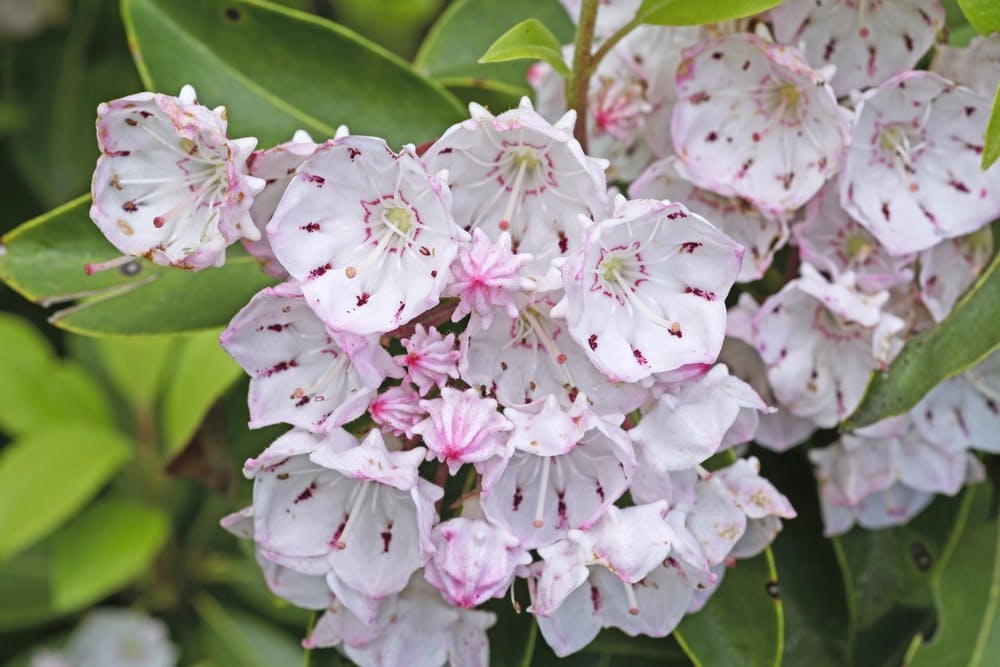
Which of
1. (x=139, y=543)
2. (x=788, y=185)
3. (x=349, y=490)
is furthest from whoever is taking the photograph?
(x=139, y=543)

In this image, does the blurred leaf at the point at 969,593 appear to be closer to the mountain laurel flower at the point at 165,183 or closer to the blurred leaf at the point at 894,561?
the blurred leaf at the point at 894,561

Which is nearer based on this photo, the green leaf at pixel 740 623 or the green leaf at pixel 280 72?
the green leaf at pixel 740 623

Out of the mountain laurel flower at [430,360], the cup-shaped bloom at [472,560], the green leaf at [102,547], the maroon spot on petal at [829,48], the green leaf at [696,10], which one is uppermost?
the green leaf at [696,10]

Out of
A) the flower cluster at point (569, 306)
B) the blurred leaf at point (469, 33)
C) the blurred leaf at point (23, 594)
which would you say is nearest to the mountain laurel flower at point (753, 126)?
→ the flower cluster at point (569, 306)

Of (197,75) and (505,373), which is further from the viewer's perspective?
(197,75)

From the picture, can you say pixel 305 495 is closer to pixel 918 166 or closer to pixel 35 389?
pixel 918 166

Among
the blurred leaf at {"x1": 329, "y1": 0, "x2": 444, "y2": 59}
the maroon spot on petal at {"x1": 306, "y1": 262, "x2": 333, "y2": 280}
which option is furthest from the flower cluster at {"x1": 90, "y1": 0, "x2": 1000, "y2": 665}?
the blurred leaf at {"x1": 329, "y1": 0, "x2": 444, "y2": 59}

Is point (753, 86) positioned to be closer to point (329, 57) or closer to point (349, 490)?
point (329, 57)

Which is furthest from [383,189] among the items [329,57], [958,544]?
[958,544]

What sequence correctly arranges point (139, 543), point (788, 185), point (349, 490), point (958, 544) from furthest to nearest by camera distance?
point (139, 543), point (958, 544), point (788, 185), point (349, 490)
